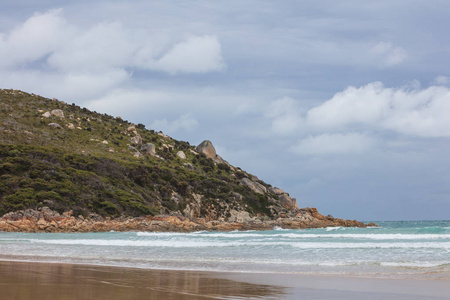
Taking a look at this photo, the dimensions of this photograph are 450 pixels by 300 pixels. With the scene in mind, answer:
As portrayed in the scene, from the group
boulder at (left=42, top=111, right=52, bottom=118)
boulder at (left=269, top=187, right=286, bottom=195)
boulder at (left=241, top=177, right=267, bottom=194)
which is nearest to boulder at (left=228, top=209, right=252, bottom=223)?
boulder at (left=241, top=177, right=267, bottom=194)

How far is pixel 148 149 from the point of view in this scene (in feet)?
240

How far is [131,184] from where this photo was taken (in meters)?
59.2

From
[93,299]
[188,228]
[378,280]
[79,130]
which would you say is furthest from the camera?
[79,130]

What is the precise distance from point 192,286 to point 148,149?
63615 millimetres

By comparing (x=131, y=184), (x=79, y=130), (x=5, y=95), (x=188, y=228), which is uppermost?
(x=5, y=95)

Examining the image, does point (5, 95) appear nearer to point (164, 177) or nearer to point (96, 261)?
point (164, 177)

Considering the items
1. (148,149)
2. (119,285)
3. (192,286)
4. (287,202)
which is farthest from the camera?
(148,149)

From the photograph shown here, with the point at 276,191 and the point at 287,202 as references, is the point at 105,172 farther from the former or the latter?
the point at 276,191

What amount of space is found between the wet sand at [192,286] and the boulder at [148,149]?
59452 millimetres

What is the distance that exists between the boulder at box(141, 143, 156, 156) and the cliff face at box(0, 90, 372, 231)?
162 millimetres

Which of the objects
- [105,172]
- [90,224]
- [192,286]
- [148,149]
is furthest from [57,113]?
[192,286]

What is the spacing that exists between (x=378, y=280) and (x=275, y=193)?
6551 cm

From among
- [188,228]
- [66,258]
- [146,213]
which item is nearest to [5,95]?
[146,213]

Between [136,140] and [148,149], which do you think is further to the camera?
[136,140]
